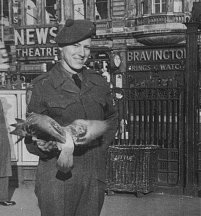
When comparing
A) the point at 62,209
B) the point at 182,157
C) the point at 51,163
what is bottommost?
the point at 182,157

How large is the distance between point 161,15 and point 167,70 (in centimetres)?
258

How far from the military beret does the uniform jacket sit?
0.20 m

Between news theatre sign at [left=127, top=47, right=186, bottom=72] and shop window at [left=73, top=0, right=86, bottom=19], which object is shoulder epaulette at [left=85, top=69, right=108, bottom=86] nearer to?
news theatre sign at [left=127, top=47, right=186, bottom=72]

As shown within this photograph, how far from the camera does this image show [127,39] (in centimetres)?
2709

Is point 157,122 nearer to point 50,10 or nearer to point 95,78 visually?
point 95,78

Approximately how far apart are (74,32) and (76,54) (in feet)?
0.46

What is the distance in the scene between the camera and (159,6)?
26359 millimetres

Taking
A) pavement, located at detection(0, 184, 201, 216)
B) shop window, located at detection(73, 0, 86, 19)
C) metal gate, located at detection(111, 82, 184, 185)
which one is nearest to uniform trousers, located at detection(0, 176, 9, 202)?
pavement, located at detection(0, 184, 201, 216)

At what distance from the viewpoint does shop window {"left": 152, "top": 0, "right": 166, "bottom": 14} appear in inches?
1031

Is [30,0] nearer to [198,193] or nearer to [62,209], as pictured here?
[198,193]

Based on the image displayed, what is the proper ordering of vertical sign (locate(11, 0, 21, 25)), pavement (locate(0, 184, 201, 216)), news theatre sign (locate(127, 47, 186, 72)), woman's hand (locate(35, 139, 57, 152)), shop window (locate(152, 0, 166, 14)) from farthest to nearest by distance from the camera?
1. vertical sign (locate(11, 0, 21, 25))
2. shop window (locate(152, 0, 166, 14))
3. news theatre sign (locate(127, 47, 186, 72))
4. pavement (locate(0, 184, 201, 216))
5. woman's hand (locate(35, 139, 57, 152))

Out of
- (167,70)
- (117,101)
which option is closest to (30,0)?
(167,70)

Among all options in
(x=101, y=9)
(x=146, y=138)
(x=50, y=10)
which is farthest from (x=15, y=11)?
(x=146, y=138)

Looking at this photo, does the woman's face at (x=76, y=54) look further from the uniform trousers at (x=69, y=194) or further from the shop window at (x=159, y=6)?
the shop window at (x=159, y=6)
